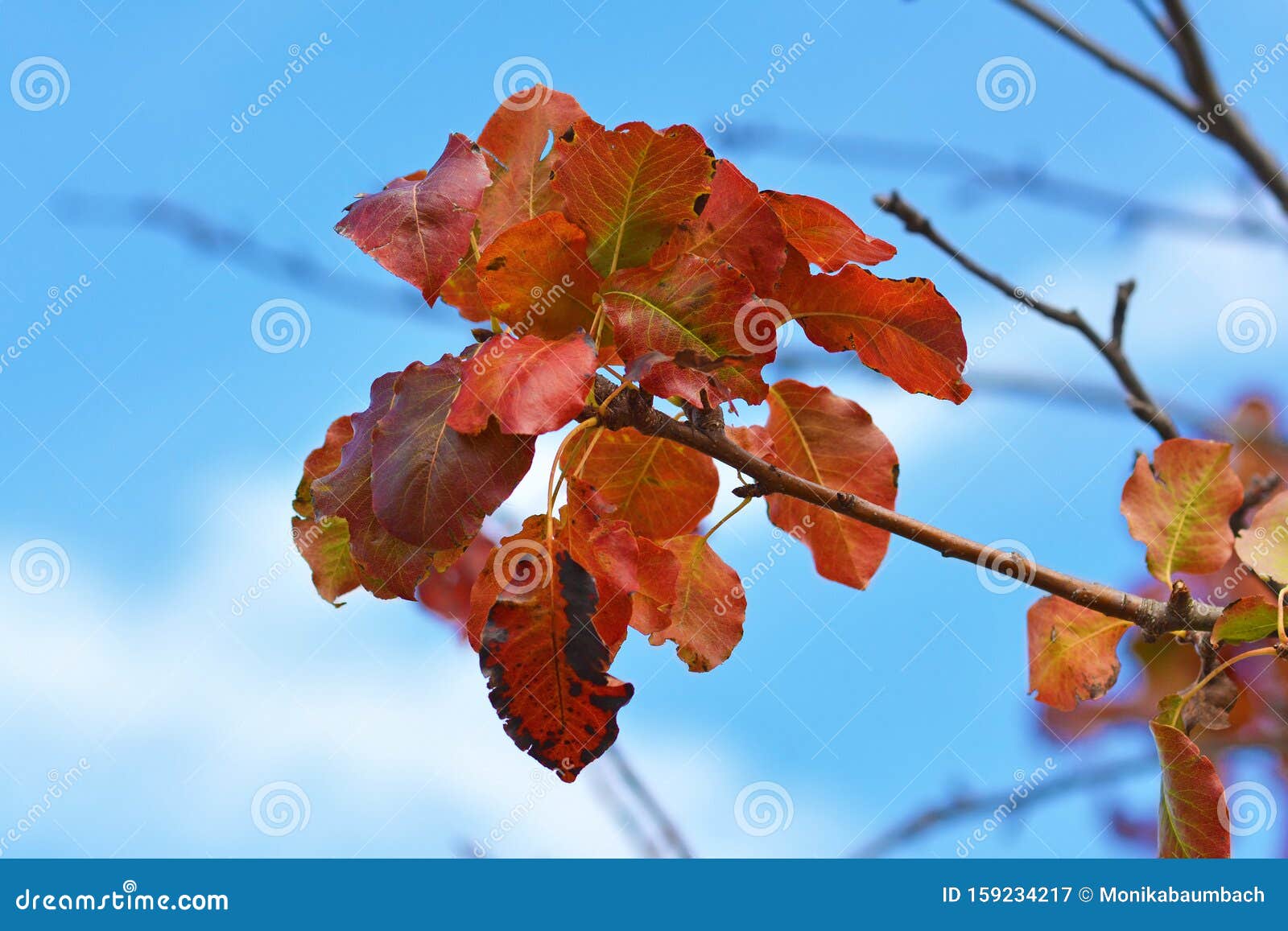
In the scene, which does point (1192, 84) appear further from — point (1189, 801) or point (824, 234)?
point (1189, 801)

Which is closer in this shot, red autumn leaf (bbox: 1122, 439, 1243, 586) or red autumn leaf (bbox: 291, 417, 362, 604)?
red autumn leaf (bbox: 291, 417, 362, 604)

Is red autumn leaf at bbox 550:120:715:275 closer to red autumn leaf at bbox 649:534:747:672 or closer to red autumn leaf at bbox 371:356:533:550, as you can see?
red autumn leaf at bbox 371:356:533:550

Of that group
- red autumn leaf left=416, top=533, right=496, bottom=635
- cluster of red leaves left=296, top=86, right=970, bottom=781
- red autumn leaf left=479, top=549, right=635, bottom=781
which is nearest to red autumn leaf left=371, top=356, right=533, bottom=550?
cluster of red leaves left=296, top=86, right=970, bottom=781

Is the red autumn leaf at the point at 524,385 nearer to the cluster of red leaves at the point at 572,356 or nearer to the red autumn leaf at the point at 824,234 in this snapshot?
the cluster of red leaves at the point at 572,356

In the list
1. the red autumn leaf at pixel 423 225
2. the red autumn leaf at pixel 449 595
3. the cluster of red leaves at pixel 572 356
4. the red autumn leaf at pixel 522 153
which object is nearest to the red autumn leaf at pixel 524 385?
the cluster of red leaves at pixel 572 356
